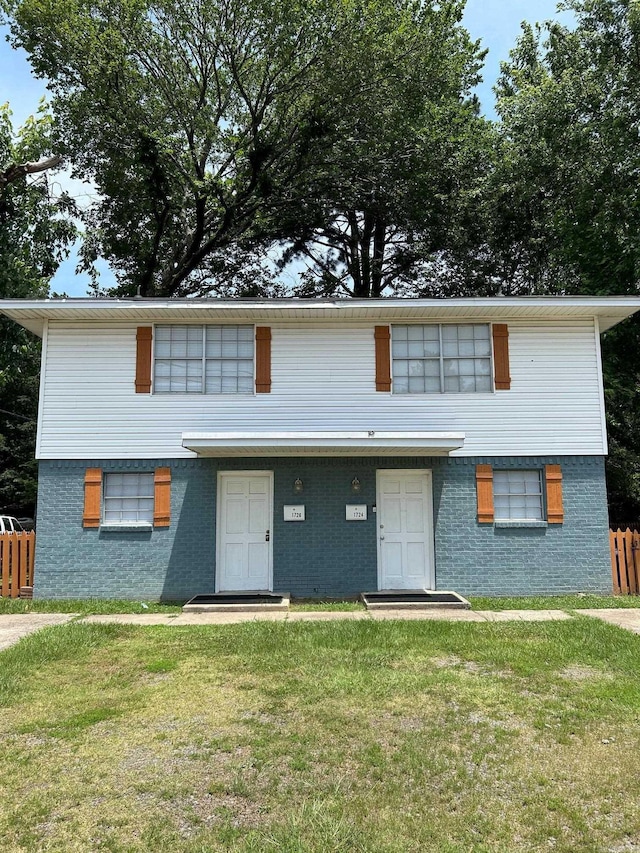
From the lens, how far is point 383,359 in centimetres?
1146

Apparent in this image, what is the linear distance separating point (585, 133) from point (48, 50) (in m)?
15.4

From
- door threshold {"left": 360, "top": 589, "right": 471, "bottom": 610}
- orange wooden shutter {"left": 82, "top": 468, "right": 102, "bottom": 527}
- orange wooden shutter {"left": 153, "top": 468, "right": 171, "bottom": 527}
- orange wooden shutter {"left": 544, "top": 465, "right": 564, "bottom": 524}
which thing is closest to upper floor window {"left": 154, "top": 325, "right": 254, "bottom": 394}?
orange wooden shutter {"left": 153, "top": 468, "right": 171, "bottom": 527}

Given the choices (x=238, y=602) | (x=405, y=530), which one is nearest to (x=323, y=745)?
(x=238, y=602)

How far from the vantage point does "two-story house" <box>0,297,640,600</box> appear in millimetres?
10984

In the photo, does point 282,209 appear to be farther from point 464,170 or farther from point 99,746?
point 99,746

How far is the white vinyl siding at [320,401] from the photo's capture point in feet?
36.9

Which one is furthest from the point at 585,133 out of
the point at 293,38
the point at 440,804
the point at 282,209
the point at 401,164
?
the point at 440,804

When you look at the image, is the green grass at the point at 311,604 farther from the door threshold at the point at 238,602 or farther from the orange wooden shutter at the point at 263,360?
the orange wooden shutter at the point at 263,360

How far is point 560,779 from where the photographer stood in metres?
4.14

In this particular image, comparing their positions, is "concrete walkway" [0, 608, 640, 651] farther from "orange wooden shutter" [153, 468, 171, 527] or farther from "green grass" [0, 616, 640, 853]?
"orange wooden shutter" [153, 468, 171, 527]

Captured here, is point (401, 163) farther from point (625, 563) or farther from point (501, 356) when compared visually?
point (625, 563)

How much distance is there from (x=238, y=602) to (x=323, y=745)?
5607 millimetres

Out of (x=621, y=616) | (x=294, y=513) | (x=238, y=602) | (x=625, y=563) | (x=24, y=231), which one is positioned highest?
(x=24, y=231)

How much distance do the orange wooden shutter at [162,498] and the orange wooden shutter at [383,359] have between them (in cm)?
412
